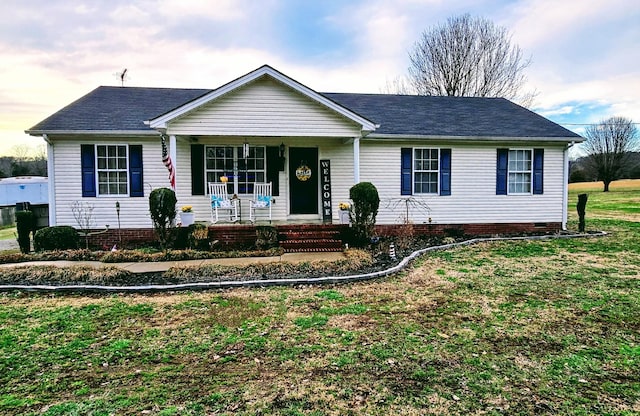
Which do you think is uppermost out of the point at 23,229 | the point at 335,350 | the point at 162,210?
the point at 162,210

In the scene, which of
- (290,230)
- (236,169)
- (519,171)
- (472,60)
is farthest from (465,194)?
(472,60)

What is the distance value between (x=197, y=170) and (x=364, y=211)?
5.27 metres

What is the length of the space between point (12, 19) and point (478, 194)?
1530 cm

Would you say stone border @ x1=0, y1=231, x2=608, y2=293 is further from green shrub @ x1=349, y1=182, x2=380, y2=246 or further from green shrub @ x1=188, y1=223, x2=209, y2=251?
green shrub @ x1=188, y1=223, x2=209, y2=251

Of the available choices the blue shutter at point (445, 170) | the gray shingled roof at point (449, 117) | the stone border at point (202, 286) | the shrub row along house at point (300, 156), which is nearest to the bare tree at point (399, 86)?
the gray shingled roof at point (449, 117)

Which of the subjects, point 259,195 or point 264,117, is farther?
point 259,195

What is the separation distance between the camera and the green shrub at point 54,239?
9.27m

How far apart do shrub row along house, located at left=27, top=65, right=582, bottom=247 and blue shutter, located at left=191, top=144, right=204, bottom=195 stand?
0.03 metres

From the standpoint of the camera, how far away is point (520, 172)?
12297 mm

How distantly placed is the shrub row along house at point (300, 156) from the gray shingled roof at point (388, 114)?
0.06 meters

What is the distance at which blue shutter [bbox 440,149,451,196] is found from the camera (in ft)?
39.1

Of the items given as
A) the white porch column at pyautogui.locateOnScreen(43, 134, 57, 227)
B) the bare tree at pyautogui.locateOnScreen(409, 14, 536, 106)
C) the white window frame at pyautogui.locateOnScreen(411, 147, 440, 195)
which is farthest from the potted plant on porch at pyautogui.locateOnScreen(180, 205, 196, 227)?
the bare tree at pyautogui.locateOnScreen(409, 14, 536, 106)

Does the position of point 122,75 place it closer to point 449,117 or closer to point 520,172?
point 449,117

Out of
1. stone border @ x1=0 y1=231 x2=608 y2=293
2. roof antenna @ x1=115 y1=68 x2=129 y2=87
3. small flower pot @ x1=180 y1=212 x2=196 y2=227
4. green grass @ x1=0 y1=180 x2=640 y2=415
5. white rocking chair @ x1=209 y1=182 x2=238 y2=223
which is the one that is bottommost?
green grass @ x1=0 y1=180 x2=640 y2=415
